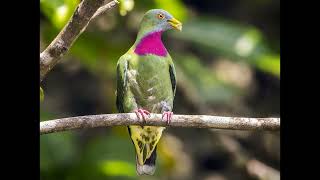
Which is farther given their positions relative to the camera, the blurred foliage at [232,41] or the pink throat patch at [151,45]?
the blurred foliage at [232,41]

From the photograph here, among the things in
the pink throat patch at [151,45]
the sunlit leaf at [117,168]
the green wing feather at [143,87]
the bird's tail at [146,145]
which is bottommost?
the sunlit leaf at [117,168]

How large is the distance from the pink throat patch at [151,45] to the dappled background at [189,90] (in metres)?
0.67

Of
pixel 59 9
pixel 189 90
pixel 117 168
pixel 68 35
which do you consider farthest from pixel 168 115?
pixel 189 90

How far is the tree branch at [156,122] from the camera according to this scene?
1.75 metres

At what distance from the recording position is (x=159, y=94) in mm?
1894

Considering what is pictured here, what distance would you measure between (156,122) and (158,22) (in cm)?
24

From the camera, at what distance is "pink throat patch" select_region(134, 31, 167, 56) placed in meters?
1.87

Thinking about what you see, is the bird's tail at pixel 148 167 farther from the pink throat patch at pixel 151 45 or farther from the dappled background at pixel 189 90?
the dappled background at pixel 189 90

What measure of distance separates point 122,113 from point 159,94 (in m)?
0.11

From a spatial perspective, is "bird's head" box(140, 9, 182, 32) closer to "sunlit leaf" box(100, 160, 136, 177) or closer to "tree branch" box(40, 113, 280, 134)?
"tree branch" box(40, 113, 280, 134)

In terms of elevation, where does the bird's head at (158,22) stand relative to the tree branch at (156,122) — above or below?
above

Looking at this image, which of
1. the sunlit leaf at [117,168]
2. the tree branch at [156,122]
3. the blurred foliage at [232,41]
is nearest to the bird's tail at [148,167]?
the tree branch at [156,122]

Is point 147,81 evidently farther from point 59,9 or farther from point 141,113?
point 59,9

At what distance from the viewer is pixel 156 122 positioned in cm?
182
